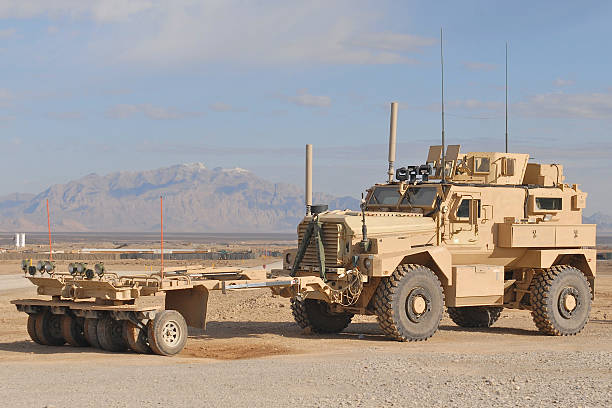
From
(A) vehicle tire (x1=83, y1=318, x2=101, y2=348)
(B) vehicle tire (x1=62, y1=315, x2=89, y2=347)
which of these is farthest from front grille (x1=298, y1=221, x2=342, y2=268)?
(B) vehicle tire (x1=62, y1=315, x2=89, y2=347)

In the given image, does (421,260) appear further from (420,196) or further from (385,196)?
(385,196)

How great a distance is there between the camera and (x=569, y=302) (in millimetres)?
20016

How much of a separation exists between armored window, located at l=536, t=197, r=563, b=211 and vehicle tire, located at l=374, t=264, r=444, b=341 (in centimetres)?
357

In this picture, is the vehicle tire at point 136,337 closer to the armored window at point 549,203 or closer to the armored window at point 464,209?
the armored window at point 464,209

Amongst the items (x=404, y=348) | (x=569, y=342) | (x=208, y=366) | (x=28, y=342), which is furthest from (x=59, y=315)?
(x=569, y=342)

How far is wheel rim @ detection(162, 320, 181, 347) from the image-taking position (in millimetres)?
15732

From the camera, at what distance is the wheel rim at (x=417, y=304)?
1772 centimetres

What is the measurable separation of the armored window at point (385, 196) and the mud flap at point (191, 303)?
5032 millimetres

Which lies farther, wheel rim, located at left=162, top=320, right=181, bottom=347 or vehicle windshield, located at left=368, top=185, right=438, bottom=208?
vehicle windshield, located at left=368, top=185, right=438, bottom=208

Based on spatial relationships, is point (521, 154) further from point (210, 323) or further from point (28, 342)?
point (28, 342)

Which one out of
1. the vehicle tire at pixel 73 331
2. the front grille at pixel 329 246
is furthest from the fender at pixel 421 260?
the vehicle tire at pixel 73 331

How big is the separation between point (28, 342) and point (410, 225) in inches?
304

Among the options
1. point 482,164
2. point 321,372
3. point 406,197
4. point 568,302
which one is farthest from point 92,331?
point 568,302

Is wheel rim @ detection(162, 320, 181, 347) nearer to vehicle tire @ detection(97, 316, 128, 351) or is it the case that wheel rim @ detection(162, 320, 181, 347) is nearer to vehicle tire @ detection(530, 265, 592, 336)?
vehicle tire @ detection(97, 316, 128, 351)
